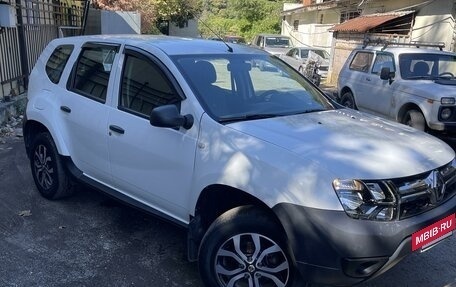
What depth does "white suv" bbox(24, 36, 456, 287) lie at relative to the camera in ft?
8.66

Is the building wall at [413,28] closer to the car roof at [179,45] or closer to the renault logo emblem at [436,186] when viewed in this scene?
the car roof at [179,45]

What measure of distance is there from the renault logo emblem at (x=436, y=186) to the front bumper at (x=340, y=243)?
337 millimetres

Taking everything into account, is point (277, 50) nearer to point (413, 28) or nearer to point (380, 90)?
point (413, 28)

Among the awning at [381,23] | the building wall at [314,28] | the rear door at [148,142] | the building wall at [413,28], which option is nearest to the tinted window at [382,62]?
the building wall at [413,28]

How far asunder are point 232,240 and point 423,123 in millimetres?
5661

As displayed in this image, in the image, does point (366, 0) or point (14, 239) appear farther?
point (366, 0)

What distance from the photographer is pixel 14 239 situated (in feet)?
13.3

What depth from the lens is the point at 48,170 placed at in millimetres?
4770

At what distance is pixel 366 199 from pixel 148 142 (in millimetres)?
1660

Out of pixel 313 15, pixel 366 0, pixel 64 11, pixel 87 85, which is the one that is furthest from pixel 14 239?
pixel 313 15

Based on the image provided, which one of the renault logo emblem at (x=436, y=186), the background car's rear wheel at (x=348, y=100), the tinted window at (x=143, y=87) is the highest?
the tinted window at (x=143, y=87)

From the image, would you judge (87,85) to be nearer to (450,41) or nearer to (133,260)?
(133,260)

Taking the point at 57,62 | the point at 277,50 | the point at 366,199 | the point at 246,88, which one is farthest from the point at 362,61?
the point at 277,50

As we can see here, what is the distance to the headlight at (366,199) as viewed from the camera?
2.62 meters
